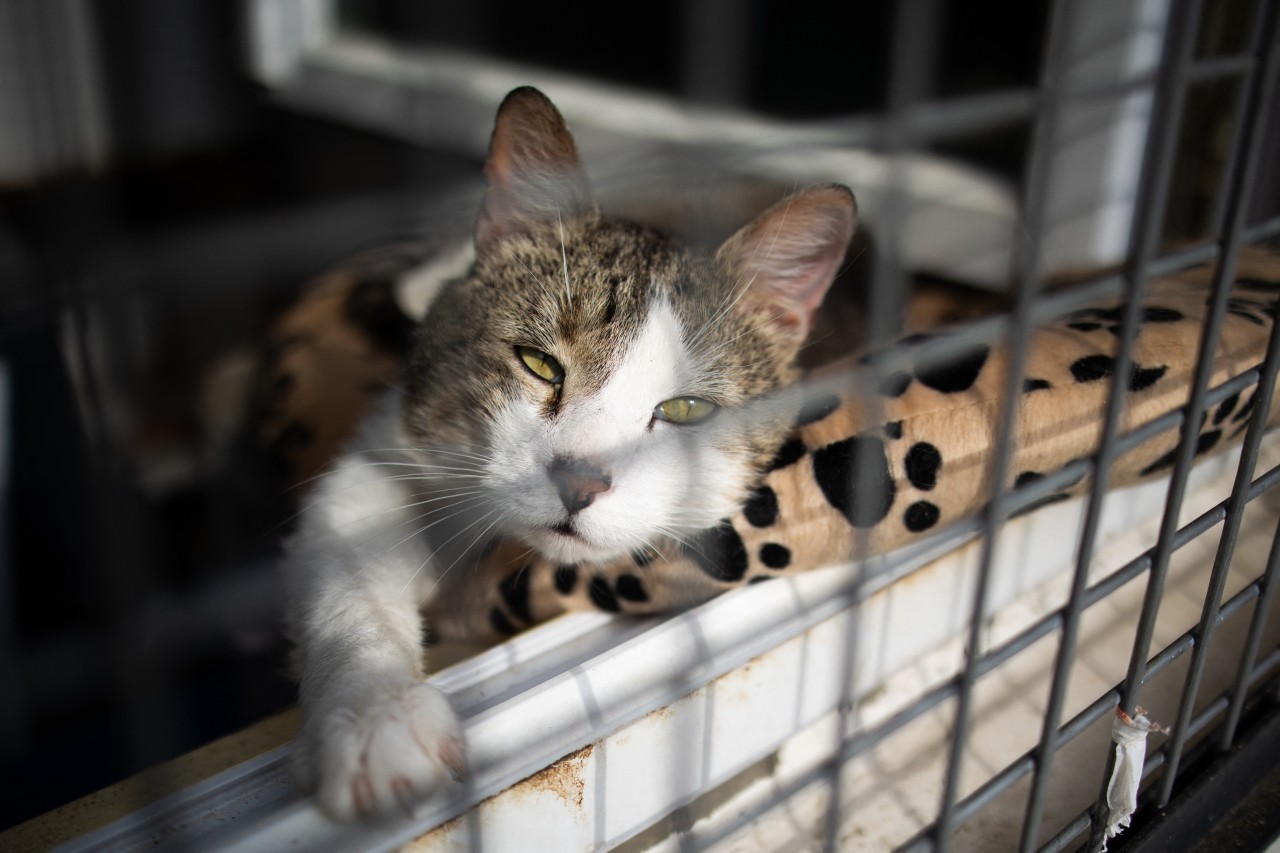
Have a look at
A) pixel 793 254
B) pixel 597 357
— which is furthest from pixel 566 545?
pixel 793 254

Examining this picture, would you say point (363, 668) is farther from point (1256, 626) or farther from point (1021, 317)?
point (1256, 626)

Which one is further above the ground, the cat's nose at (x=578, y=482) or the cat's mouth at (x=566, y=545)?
the cat's nose at (x=578, y=482)

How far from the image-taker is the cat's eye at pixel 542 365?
97 centimetres

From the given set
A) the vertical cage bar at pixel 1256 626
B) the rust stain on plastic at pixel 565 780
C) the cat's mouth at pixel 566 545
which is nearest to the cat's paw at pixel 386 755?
the rust stain on plastic at pixel 565 780

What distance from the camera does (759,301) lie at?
3.37 ft

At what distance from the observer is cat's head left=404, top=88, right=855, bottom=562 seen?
34.5 inches

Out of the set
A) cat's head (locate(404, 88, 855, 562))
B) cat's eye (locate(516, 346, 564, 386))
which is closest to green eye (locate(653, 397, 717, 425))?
cat's head (locate(404, 88, 855, 562))

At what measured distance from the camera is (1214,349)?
0.73m

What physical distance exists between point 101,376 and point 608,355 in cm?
112

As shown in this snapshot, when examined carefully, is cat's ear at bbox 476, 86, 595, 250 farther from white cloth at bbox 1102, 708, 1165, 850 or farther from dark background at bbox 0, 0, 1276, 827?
white cloth at bbox 1102, 708, 1165, 850

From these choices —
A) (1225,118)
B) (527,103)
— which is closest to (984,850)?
(527,103)

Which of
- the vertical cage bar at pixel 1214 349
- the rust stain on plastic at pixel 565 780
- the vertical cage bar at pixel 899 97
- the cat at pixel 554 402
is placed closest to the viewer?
the vertical cage bar at pixel 899 97

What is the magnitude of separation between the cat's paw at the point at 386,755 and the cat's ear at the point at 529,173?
0.55 meters

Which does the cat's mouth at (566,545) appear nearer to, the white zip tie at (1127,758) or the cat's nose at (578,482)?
the cat's nose at (578,482)
